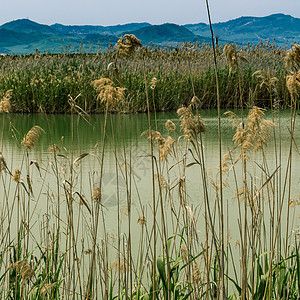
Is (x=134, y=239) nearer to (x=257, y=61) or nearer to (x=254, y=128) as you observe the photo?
(x=254, y=128)

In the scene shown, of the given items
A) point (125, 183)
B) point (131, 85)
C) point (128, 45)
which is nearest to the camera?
point (128, 45)

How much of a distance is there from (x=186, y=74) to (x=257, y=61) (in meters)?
1.82

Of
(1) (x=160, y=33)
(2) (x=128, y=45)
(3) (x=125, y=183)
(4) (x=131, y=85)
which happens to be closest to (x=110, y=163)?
(3) (x=125, y=183)

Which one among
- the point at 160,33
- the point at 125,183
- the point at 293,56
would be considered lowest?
the point at 125,183

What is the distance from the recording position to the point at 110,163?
3945 millimetres

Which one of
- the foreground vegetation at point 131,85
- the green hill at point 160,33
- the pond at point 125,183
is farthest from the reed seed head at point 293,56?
the green hill at point 160,33

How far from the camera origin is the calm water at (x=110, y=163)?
2.41 meters

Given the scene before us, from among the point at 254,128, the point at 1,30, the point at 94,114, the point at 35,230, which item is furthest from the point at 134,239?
the point at 1,30

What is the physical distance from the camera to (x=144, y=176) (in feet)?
11.5

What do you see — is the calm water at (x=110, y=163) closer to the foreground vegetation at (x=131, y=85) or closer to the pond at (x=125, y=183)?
the pond at (x=125, y=183)

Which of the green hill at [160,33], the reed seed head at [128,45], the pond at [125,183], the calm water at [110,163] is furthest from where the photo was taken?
Answer: the green hill at [160,33]

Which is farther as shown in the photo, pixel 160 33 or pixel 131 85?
pixel 160 33

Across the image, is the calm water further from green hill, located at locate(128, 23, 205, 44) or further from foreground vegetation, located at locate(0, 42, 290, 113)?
green hill, located at locate(128, 23, 205, 44)

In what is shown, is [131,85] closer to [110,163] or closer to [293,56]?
[110,163]
